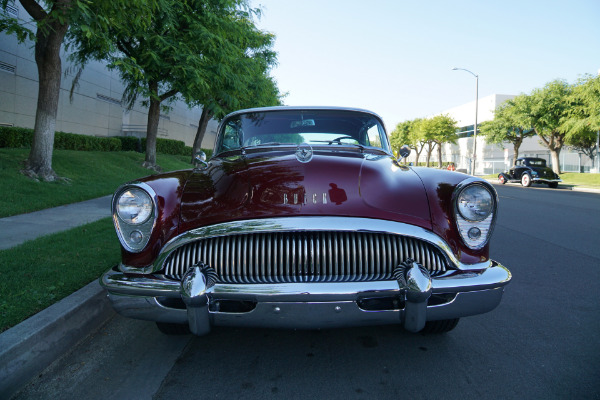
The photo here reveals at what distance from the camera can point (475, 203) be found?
2.33 m

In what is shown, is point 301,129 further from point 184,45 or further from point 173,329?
point 184,45

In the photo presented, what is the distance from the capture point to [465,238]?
7.47ft

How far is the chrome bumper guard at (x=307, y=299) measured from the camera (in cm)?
193

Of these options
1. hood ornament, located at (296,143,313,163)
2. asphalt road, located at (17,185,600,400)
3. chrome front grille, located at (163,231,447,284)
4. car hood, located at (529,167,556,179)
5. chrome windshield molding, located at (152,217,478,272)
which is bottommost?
asphalt road, located at (17,185,600,400)

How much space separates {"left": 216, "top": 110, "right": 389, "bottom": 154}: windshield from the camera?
3629 millimetres

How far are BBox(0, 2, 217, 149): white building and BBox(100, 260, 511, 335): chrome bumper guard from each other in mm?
11178

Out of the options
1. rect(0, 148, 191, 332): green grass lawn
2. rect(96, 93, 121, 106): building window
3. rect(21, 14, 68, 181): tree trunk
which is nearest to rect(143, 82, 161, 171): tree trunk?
rect(0, 148, 191, 332): green grass lawn

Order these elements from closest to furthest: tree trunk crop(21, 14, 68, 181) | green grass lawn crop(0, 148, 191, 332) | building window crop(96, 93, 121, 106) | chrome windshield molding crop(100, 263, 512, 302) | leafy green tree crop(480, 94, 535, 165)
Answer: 1. chrome windshield molding crop(100, 263, 512, 302)
2. green grass lawn crop(0, 148, 191, 332)
3. tree trunk crop(21, 14, 68, 181)
4. building window crop(96, 93, 121, 106)
5. leafy green tree crop(480, 94, 535, 165)

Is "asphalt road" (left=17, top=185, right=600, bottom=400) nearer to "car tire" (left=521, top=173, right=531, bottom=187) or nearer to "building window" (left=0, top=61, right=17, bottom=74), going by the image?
"building window" (left=0, top=61, right=17, bottom=74)

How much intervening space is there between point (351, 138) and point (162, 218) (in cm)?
199

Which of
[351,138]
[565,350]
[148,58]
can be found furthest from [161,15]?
[565,350]

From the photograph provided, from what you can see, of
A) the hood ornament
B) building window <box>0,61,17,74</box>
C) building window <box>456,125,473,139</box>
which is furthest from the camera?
building window <box>456,125,473,139</box>

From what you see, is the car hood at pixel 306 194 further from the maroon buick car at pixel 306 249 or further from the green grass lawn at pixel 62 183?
the green grass lawn at pixel 62 183

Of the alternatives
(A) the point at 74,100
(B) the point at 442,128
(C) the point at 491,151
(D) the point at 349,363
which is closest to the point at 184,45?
(A) the point at 74,100
